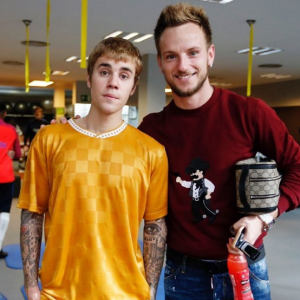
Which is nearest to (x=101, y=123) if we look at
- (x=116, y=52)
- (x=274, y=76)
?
(x=116, y=52)

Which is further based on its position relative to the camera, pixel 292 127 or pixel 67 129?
pixel 292 127

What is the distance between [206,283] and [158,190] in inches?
16.2

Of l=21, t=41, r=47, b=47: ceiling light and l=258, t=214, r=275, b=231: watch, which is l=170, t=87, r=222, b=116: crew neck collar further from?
l=21, t=41, r=47, b=47: ceiling light

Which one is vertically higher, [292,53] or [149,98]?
[292,53]

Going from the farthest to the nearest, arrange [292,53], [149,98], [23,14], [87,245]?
1. [149,98]
2. [292,53]
3. [23,14]
4. [87,245]

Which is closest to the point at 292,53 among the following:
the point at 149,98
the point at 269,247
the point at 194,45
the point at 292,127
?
the point at 149,98

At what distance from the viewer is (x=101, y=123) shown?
59.5 inches

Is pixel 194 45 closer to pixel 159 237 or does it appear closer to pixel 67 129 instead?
pixel 67 129

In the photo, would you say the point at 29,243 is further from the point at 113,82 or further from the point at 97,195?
the point at 113,82

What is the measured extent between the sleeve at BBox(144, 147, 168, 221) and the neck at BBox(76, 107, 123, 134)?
7.4 inches

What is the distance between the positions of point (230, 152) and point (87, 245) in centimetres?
60

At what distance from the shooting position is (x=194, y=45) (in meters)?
1.55

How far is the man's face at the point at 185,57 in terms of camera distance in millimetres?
1542

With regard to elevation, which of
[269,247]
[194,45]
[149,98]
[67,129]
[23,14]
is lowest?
[269,247]
